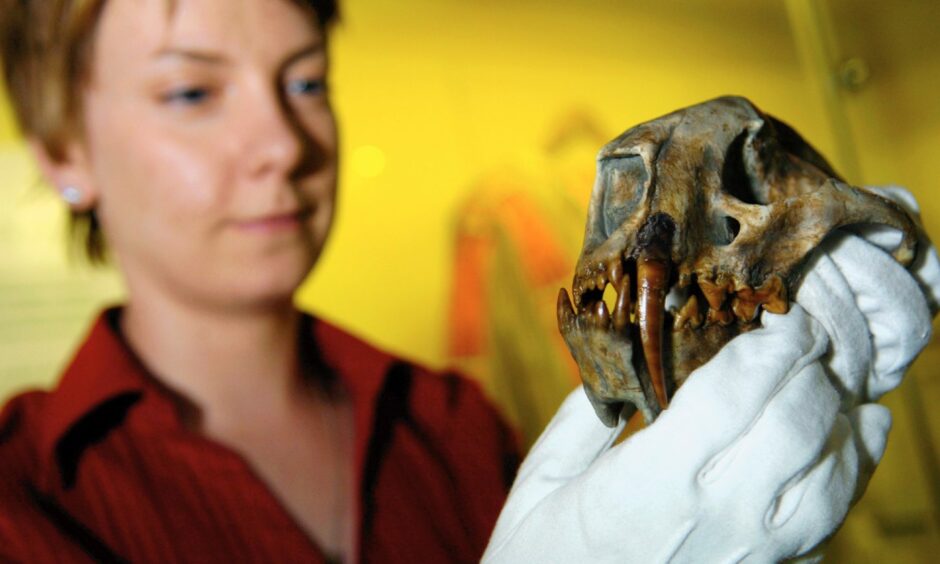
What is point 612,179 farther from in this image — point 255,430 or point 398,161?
point 398,161

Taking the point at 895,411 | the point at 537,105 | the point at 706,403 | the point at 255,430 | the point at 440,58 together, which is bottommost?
the point at 895,411

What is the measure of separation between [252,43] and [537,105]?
23.4 inches

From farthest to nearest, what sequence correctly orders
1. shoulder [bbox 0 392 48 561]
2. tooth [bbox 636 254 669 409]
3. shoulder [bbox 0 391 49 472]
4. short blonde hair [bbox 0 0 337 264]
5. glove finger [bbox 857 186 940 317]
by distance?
short blonde hair [bbox 0 0 337 264] < shoulder [bbox 0 391 49 472] < shoulder [bbox 0 392 48 561] < glove finger [bbox 857 186 940 317] < tooth [bbox 636 254 669 409]

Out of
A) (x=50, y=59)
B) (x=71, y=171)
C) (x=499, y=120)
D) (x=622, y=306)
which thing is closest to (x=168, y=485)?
(x=71, y=171)

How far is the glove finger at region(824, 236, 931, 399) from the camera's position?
1.76 ft

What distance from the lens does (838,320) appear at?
1.70ft

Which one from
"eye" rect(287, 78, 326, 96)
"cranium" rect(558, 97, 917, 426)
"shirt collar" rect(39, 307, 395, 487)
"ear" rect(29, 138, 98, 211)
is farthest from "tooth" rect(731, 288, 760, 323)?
"ear" rect(29, 138, 98, 211)

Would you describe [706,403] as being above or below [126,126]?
below

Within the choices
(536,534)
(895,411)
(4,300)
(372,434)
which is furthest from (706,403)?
(4,300)

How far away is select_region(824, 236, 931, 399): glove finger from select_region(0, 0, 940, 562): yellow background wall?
33 cm

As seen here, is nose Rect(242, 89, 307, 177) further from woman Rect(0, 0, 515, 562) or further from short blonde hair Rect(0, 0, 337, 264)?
short blonde hair Rect(0, 0, 337, 264)

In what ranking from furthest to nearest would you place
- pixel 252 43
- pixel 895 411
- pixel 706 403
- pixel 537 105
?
1. pixel 537 105
2. pixel 252 43
3. pixel 895 411
4. pixel 706 403

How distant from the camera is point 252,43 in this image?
986 millimetres

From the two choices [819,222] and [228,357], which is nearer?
[819,222]
